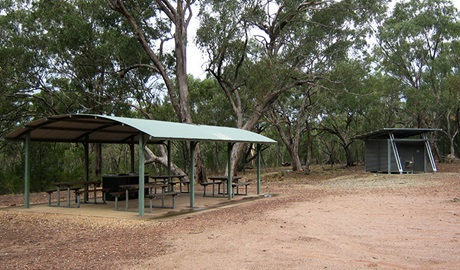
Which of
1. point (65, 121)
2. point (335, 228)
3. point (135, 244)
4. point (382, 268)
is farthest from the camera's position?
point (65, 121)

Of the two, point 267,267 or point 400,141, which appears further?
point 400,141

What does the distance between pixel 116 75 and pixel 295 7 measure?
10.1 meters

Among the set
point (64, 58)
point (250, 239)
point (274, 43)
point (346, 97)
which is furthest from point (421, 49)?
point (250, 239)

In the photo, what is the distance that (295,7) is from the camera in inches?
883

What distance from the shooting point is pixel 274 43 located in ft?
79.7

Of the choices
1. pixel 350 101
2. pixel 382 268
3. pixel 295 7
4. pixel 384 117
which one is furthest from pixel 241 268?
pixel 384 117

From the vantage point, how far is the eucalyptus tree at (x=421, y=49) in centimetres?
2927

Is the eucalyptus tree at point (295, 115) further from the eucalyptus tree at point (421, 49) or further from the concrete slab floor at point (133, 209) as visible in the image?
the concrete slab floor at point (133, 209)

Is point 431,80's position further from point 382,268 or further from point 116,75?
point 382,268

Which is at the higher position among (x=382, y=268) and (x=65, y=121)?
(x=65, y=121)

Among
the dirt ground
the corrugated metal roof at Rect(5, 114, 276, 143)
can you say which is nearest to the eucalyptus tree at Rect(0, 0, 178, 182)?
the corrugated metal roof at Rect(5, 114, 276, 143)

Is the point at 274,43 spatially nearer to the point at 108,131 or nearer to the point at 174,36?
the point at 174,36

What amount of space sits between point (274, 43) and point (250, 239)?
18.7m

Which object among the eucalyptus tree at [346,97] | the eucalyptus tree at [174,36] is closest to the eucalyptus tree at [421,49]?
the eucalyptus tree at [346,97]
